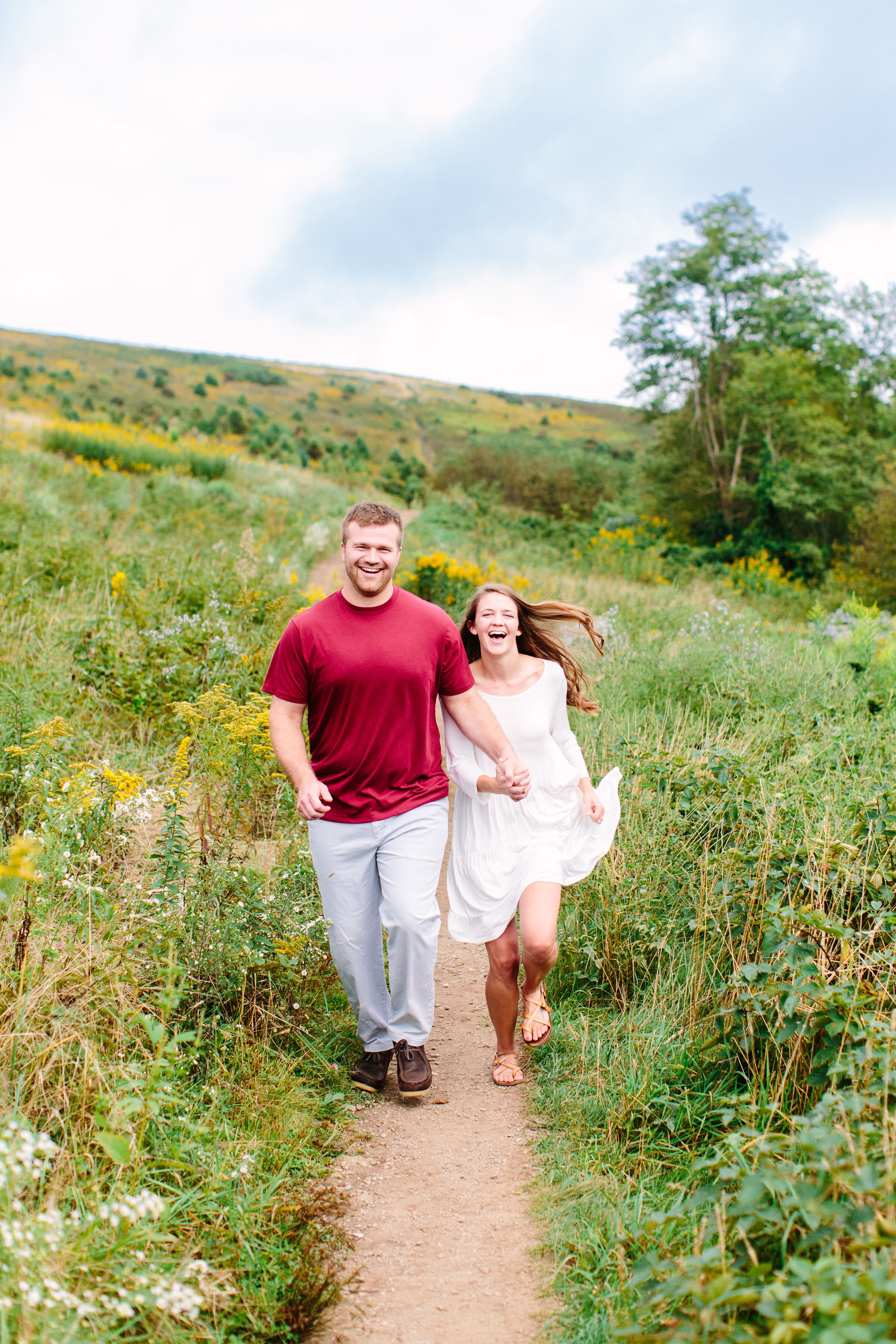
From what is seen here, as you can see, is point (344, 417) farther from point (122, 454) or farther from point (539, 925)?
point (539, 925)

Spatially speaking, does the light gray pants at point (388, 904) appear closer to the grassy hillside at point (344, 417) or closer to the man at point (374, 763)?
the man at point (374, 763)

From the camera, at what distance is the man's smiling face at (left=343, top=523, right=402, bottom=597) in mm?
3494

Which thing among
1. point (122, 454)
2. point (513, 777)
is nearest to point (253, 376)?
point (122, 454)

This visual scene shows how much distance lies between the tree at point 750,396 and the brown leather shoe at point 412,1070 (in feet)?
62.0

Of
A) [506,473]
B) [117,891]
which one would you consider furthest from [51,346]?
[117,891]

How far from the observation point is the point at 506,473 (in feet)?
90.1

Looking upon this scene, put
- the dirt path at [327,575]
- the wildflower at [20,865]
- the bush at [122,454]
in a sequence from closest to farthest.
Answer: the wildflower at [20,865], the dirt path at [327,575], the bush at [122,454]

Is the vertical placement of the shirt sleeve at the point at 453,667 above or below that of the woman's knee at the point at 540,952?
above

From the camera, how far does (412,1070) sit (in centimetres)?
363

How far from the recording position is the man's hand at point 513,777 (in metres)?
3.56

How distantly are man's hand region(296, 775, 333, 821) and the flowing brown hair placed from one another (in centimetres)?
113

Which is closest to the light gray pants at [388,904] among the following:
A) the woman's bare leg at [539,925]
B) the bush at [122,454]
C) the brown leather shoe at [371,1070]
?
the brown leather shoe at [371,1070]

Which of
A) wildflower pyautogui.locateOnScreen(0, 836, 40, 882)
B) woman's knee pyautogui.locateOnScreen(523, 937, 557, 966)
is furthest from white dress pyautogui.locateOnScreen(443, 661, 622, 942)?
wildflower pyautogui.locateOnScreen(0, 836, 40, 882)

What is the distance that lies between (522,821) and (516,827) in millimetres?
34
